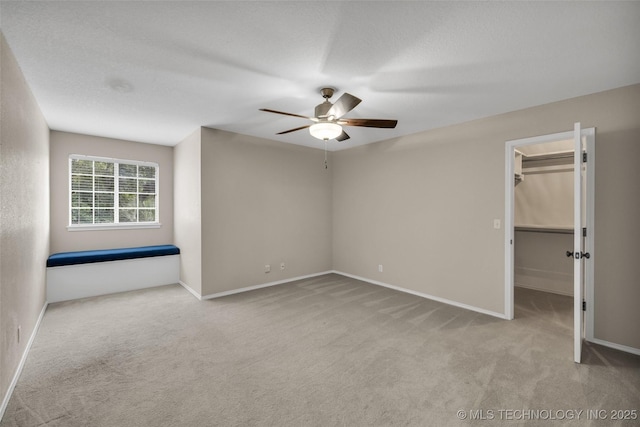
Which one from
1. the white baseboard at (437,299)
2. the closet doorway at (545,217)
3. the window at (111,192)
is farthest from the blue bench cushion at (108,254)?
the closet doorway at (545,217)

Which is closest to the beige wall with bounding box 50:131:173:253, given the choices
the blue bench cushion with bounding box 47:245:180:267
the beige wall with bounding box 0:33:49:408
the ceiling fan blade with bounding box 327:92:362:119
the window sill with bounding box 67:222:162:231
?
the window sill with bounding box 67:222:162:231

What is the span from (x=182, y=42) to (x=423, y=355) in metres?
3.17

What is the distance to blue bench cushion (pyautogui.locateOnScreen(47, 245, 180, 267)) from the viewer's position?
154 inches

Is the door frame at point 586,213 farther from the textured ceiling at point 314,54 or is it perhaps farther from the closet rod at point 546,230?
the closet rod at point 546,230

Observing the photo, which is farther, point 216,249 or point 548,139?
point 216,249

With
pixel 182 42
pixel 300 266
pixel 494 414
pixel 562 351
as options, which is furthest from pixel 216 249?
pixel 562 351

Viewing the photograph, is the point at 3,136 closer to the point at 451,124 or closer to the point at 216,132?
the point at 216,132

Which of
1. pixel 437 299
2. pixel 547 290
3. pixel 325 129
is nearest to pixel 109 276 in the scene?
pixel 325 129

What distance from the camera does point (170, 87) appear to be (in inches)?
106

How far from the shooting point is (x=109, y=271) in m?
4.30

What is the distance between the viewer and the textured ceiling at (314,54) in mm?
1685

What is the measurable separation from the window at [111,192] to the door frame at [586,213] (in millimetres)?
5486

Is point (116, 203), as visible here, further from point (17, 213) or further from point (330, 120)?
point (330, 120)

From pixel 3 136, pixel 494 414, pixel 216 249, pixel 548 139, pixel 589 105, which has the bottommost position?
pixel 494 414
